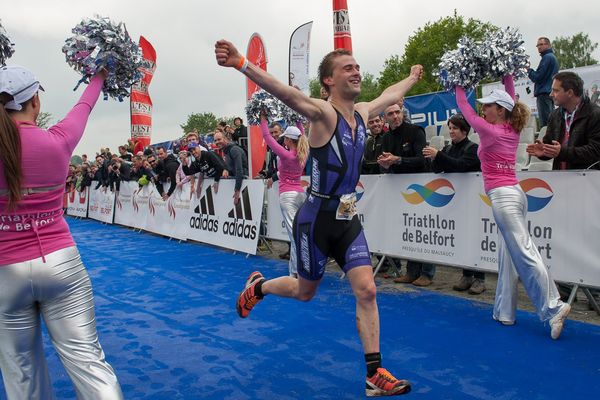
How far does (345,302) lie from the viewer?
618 cm

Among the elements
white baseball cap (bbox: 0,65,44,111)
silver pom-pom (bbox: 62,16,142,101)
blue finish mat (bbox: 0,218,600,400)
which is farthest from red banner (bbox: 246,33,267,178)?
white baseball cap (bbox: 0,65,44,111)

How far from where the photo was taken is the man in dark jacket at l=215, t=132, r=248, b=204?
10.1 meters

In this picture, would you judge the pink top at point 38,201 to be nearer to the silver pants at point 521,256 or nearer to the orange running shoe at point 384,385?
the orange running shoe at point 384,385

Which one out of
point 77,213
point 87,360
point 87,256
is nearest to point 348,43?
point 87,256

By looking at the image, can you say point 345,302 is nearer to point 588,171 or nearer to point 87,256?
point 588,171

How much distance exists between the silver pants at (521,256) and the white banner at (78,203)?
1803 centimetres

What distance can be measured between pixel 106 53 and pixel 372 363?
94.9 inches

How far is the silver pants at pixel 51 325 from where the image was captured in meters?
2.36

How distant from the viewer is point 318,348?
14.9ft

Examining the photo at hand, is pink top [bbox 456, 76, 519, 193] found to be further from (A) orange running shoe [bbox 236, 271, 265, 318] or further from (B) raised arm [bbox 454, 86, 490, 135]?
(A) orange running shoe [bbox 236, 271, 265, 318]

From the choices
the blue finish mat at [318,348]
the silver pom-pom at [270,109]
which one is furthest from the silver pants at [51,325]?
the silver pom-pom at [270,109]

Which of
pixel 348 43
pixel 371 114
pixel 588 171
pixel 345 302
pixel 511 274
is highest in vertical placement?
pixel 348 43

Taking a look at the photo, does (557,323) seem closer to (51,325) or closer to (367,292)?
(367,292)

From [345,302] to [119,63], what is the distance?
4.02 metres
